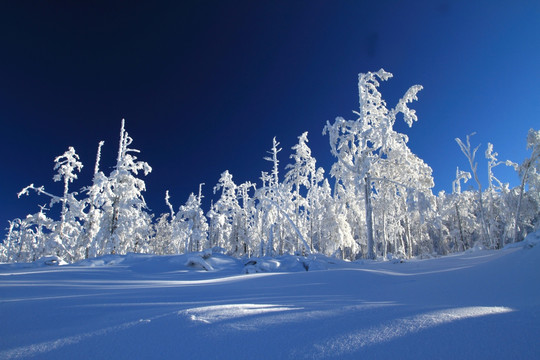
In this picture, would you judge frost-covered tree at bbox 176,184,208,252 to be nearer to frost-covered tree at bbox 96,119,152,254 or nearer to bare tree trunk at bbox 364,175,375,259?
frost-covered tree at bbox 96,119,152,254

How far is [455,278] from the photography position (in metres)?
4.43

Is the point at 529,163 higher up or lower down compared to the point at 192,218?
higher up

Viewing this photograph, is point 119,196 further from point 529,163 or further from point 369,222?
point 529,163

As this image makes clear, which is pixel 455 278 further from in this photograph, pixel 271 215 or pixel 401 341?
pixel 271 215

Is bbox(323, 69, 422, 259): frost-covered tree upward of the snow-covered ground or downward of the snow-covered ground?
upward

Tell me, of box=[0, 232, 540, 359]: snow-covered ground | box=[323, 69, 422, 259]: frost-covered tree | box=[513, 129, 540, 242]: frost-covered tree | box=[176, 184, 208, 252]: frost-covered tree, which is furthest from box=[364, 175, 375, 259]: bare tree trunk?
box=[176, 184, 208, 252]: frost-covered tree

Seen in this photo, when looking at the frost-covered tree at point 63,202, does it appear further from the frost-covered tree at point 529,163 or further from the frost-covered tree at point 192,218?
the frost-covered tree at point 529,163

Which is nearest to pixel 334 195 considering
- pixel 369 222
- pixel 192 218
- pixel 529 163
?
pixel 369 222

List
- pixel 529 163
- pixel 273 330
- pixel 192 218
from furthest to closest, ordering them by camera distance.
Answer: pixel 192 218 → pixel 529 163 → pixel 273 330

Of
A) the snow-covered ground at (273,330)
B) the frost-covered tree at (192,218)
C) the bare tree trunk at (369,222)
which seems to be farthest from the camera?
the frost-covered tree at (192,218)

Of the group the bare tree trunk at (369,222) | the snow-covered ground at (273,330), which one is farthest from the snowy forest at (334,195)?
the snow-covered ground at (273,330)

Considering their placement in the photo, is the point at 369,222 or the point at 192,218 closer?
the point at 369,222

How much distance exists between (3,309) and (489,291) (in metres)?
5.89

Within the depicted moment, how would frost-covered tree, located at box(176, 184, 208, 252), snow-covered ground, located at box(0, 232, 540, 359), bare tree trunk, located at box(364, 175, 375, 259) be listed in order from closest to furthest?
snow-covered ground, located at box(0, 232, 540, 359) → bare tree trunk, located at box(364, 175, 375, 259) → frost-covered tree, located at box(176, 184, 208, 252)
